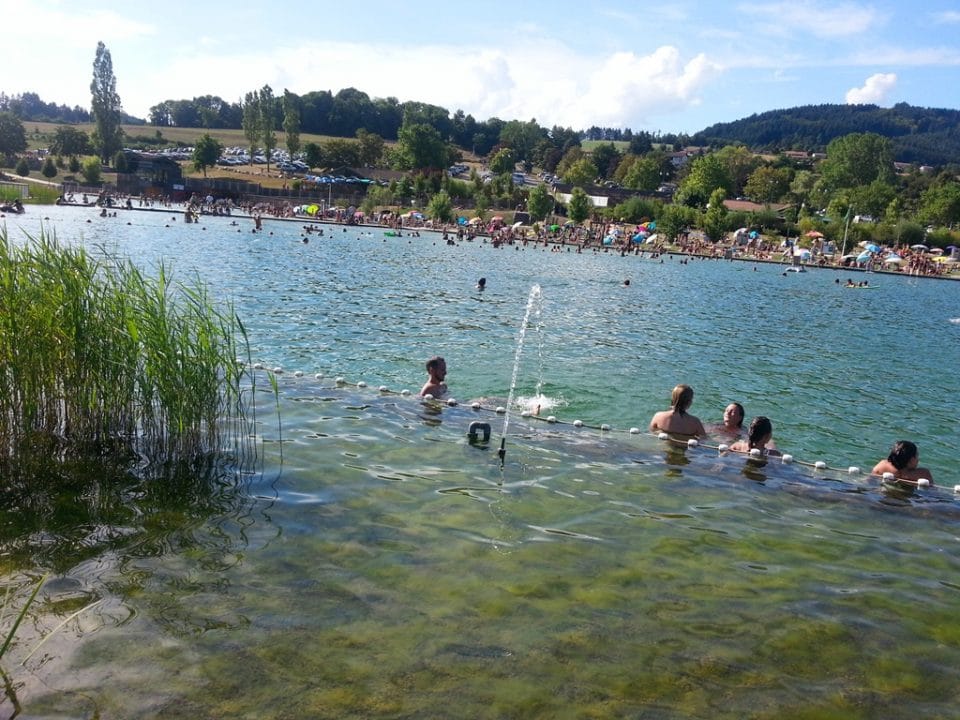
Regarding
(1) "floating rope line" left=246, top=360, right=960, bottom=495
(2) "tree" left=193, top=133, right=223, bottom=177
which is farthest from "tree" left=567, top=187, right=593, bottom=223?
(1) "floating rope line" left=246, top=360, right=960, bottom=495

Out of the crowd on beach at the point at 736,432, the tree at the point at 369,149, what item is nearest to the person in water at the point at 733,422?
the crowd on beach at the point at 736,432

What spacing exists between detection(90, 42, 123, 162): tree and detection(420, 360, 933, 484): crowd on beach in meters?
123

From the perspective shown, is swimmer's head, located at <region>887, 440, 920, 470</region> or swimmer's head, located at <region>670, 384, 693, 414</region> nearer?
swimmer's head, located at <region>887, 440, 920, 470</region>

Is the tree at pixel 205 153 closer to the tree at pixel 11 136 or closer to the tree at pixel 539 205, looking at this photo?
the tree at pixel 11 136

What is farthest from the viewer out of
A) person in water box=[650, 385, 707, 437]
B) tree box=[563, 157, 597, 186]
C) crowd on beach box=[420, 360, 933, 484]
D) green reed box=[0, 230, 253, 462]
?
tree box=[563, 157, 597, 186]

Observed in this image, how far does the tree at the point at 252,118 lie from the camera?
129 m

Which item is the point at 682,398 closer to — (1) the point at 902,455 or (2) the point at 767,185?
(1) the point at 902,455

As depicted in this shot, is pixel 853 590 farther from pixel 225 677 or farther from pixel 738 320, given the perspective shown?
pixel 738 320

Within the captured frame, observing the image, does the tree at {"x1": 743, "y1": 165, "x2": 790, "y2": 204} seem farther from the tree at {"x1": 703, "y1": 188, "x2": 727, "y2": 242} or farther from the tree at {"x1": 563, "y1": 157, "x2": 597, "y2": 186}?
the tree at {"x1": 703, "y1": 188, "x2": 727, "y2": 242}

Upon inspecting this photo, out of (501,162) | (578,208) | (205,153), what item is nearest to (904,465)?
(578,208)

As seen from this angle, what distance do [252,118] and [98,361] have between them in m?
134

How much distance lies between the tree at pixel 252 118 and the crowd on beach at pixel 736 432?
5080 inches

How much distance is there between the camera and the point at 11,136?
124 metres

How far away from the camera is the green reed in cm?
688
